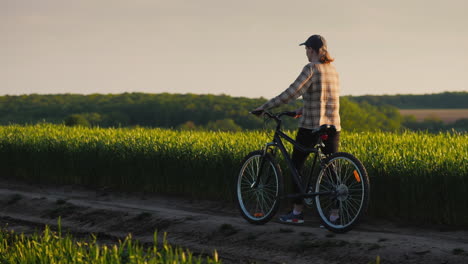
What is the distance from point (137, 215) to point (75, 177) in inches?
200

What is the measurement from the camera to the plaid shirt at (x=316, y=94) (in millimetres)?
Answer: 8016

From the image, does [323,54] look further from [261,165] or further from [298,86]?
[261,165]

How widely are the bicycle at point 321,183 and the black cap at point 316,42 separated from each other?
99cm

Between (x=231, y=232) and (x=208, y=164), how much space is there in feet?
11.3

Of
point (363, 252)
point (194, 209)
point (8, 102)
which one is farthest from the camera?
point (8, 102)

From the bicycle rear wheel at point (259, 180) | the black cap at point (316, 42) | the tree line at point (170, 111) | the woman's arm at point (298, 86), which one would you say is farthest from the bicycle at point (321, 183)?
the tree line at point (170, 111)

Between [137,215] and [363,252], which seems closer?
[363,252]

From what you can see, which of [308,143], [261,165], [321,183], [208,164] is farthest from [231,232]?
[208,164]

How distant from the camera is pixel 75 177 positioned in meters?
14.4

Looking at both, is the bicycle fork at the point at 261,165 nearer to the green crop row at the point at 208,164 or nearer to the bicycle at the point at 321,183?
the bicycle at the point at 321,183

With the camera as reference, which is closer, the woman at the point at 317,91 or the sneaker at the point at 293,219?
the woman at the point at 317,91

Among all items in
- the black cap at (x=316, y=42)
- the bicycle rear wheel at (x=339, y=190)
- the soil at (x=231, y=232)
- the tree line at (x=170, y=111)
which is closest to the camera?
the soil at (x=231, y=232)

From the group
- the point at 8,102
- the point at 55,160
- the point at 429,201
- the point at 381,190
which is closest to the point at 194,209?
the point at 381,190

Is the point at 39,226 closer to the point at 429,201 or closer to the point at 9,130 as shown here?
the point at 429,201
